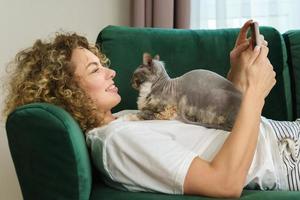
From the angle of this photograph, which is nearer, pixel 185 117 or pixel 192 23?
pixel 185 117

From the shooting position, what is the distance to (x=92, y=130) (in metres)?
1.08

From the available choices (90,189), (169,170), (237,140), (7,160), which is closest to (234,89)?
(237,140)

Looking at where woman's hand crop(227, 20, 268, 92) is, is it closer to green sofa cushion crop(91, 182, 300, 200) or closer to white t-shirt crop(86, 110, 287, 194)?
white t-shirt crop(86, 110, 287, 194)

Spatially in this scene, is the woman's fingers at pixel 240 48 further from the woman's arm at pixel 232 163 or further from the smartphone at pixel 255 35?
the woman's arm at pixel 232 163

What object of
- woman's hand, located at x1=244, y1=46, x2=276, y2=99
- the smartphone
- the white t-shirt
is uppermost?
the smartphone

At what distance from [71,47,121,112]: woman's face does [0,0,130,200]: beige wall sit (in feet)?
2.40

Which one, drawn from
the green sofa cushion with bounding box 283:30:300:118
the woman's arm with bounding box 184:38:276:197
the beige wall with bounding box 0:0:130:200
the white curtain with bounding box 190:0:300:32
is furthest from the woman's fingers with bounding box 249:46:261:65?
the beige wall with bounding box 0:0:130:200

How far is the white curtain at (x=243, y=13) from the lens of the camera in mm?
1966

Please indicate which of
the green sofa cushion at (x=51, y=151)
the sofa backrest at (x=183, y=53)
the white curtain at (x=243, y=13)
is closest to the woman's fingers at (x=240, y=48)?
the sofa backrest at (x=183, y=53)

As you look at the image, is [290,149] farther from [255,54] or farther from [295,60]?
[295,60]

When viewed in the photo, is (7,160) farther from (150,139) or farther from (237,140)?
(237,140)

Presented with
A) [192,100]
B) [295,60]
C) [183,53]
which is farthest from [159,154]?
[295,60]

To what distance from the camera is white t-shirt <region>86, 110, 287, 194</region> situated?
3.06 ft

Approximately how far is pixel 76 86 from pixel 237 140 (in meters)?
0.48
